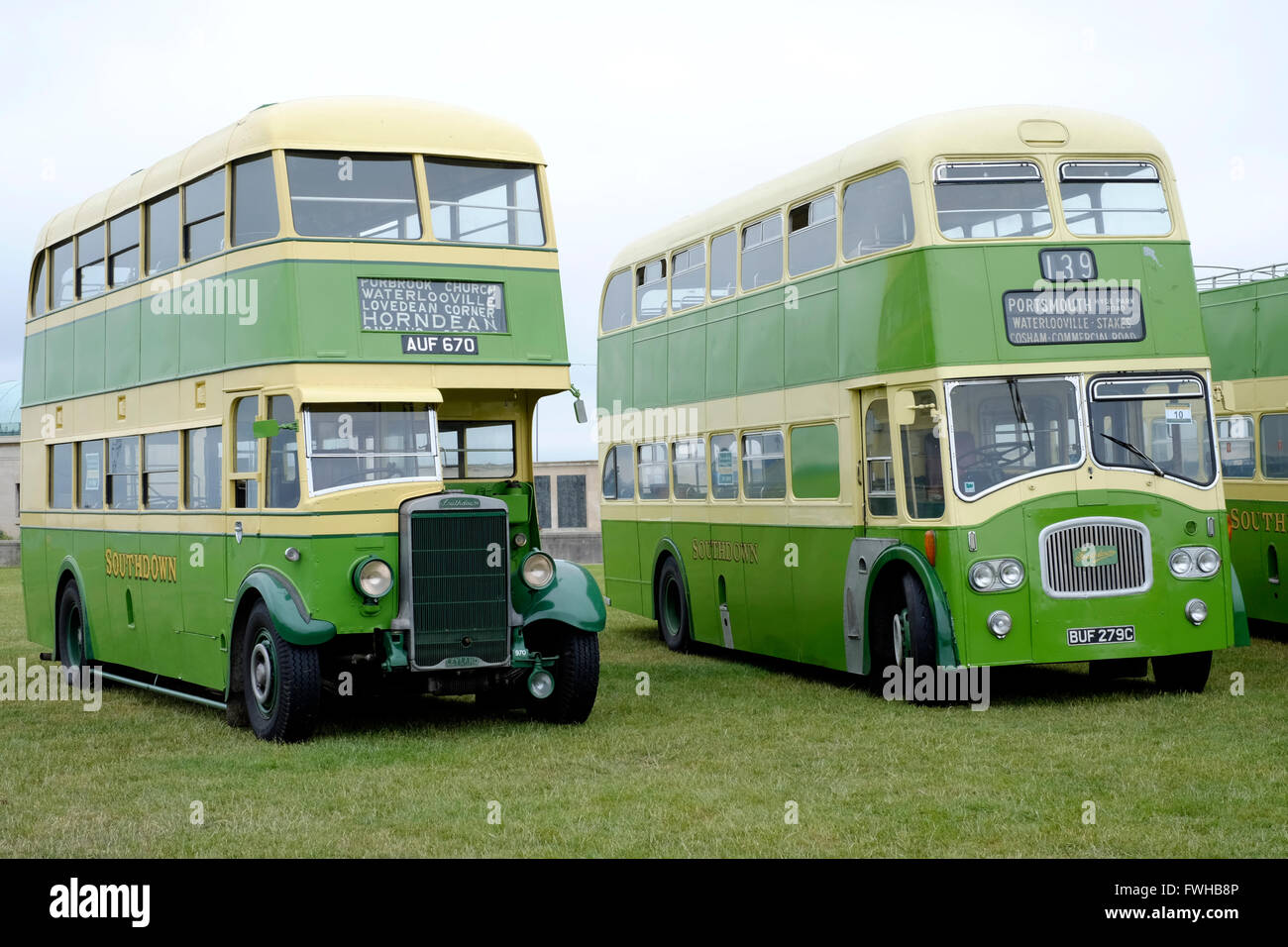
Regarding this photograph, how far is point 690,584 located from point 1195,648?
6418mm

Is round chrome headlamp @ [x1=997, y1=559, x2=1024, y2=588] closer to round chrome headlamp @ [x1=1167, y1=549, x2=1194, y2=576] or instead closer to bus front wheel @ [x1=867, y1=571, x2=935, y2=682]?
bus front wheel @ [x1=867, y1=571, x2=935, y2=682]

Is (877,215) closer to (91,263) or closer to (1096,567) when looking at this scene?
(1096,567)

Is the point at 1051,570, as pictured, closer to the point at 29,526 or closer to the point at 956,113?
the point at 956,113

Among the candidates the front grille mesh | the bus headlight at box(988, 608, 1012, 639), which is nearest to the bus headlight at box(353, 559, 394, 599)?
the bus headlight at box(988, 608, 1012, 639)

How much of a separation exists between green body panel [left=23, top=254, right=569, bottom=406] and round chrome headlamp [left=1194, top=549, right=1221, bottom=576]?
5198 millimetres

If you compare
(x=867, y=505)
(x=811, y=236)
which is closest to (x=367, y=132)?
(x=811, y=236)

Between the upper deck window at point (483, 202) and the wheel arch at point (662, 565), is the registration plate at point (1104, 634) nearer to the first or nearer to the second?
the upper deck window at point (483, 202)

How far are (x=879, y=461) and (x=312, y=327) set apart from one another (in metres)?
4.76

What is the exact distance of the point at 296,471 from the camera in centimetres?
1199

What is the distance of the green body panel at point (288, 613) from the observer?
38.3ft

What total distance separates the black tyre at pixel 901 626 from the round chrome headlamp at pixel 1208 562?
7.08 feet

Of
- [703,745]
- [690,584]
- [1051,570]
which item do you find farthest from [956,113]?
[690,584]

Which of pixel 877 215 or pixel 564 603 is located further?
pixel 877 215

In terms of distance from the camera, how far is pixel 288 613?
1179 centimetres
